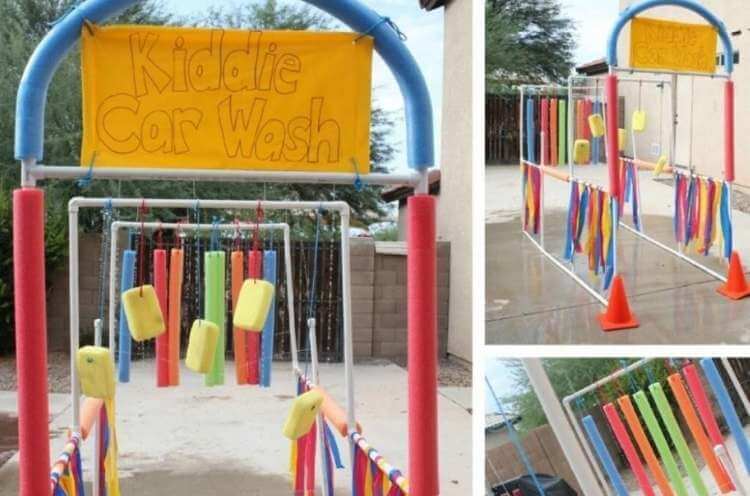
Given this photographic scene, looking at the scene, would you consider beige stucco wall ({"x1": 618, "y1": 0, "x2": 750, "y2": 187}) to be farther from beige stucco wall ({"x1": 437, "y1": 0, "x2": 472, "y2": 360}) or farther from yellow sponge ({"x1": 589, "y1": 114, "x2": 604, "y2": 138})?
beige stucco wall ({"x1": 437, "y1": 0, "x2": 472, "y2": 360})

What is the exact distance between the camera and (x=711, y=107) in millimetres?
7703

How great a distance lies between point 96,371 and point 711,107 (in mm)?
6816

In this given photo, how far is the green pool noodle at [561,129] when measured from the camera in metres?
6.11

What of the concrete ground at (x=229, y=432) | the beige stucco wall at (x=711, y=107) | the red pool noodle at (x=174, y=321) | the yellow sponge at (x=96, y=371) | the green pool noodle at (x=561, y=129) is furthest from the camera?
the beige stucco wall at (x=711, y=107)

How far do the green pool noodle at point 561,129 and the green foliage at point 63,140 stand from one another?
4.15 metres

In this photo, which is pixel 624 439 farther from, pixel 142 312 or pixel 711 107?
pixel 711 107

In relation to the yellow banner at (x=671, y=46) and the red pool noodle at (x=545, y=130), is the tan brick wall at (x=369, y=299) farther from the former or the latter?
the yellow banner at (x=671, y=46)

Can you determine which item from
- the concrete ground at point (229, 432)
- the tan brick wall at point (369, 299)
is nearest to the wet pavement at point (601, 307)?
the concrete ground at point (229, 432)

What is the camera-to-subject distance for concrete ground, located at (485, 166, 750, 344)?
4309 millimetres

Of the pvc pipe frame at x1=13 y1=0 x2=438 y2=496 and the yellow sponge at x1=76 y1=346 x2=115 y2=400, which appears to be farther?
the yellow sponge at x1=76 y1=346 x2=115 y2=400

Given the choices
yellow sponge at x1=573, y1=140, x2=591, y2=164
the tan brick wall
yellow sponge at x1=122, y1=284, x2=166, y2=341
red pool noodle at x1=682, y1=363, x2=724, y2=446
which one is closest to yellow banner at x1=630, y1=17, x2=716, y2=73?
yellow sponge at x1=573, y1=140, x2=591, y2=164

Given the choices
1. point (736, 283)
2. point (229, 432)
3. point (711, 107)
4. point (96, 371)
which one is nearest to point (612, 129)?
point (736, 283)

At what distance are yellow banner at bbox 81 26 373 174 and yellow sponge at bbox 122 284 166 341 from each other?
0.63 meters

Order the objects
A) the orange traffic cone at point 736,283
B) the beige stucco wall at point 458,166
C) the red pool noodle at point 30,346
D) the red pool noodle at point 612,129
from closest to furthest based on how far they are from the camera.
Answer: the red pool noodle at point 30,346
the red pool noodle at point 612,129
the orange traffic cone at point 736,283
the beige stucco wall at point 458,166
